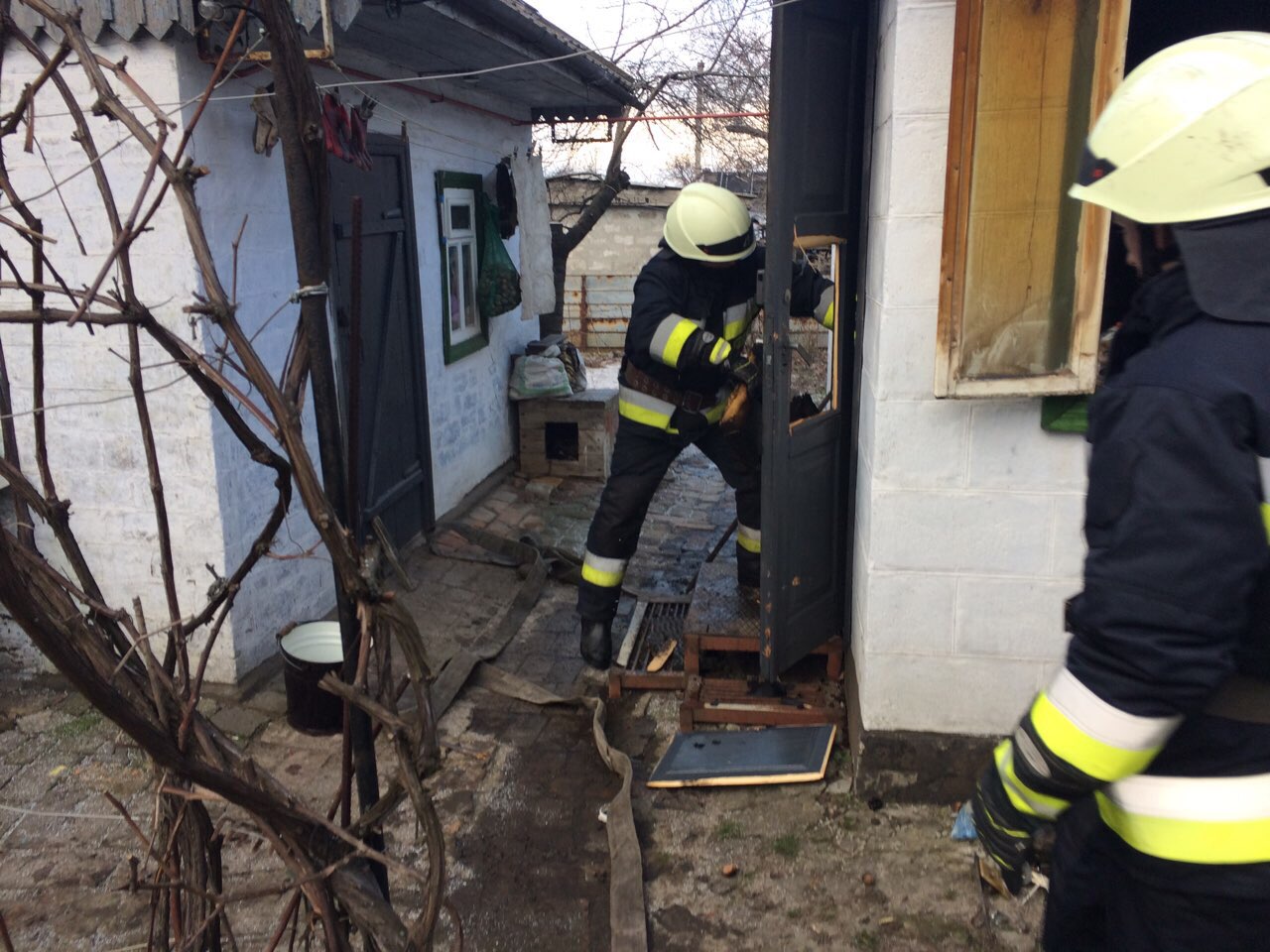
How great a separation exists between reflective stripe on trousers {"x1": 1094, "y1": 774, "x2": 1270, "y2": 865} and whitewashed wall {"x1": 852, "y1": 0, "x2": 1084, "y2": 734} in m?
1.70

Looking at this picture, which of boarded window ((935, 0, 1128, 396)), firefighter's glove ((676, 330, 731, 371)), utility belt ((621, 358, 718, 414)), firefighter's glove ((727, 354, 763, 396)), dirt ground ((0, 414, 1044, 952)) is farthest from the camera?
utility belt ((621, 358, 718, 414))

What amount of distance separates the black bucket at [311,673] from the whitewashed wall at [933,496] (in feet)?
Result: 7.01

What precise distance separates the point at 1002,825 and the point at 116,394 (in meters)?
3.86

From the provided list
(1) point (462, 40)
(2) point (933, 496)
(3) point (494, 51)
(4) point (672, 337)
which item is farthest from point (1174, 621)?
(3) point (494, 51)

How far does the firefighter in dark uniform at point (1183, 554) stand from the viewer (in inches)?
58.5

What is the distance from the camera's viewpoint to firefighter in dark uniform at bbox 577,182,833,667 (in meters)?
4.47

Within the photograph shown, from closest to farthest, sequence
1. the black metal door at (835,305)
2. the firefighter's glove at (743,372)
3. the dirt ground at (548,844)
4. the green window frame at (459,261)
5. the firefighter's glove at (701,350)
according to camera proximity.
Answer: the dirt ground at (548,844), the black metal door at (835,305), the firefighter's glove at (701,350), the firefighter's glove at (743,372), the green window frame at (459,261)

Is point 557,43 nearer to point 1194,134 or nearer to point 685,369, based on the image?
point 685,369

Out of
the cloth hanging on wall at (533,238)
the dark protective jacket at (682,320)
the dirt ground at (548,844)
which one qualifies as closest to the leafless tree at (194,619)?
the dirt ground at (548,844)

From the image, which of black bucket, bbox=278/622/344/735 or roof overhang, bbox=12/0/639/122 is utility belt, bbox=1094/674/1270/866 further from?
roof overhang, bbox=12/0/639/122

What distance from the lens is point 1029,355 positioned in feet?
10.2

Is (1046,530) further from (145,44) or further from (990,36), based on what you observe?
(145,44)

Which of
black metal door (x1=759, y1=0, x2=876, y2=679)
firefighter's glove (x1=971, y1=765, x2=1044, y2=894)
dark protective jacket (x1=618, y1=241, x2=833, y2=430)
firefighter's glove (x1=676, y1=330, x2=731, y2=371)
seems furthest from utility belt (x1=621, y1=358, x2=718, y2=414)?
firefighter's glove (x1=971, y1=765, x2=1044, y2=894)

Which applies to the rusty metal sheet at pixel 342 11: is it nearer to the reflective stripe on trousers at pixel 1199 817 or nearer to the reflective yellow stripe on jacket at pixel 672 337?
the reflective yellow stripe on jacket at pixel 672 337
